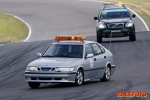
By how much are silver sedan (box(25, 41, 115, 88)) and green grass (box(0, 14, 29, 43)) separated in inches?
845

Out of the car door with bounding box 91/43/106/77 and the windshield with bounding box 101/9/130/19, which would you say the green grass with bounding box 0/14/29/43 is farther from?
the car door with bounding box 91/43/106/77

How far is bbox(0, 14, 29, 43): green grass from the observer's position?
130 ft

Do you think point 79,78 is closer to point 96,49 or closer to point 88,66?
point 88,66

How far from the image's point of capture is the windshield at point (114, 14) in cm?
3216

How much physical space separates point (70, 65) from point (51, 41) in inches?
728

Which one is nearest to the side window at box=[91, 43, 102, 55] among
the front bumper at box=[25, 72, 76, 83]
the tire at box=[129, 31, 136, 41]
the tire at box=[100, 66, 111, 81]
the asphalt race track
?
the tire at box=[100, 66, 111, 81]

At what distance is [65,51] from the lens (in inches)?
648

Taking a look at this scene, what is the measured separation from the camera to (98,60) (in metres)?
16.9

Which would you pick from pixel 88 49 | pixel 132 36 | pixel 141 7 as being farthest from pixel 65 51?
pixel 141 7

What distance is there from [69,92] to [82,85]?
6.23 ft

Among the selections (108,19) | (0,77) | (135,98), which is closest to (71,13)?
(108,19)

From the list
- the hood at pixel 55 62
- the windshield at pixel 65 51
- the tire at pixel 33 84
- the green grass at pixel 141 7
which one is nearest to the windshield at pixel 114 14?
the green grass at pixel 141 7

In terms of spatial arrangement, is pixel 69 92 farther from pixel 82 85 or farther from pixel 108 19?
pixel 108 19

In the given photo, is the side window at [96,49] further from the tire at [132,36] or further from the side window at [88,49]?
the tire at [132,36]
